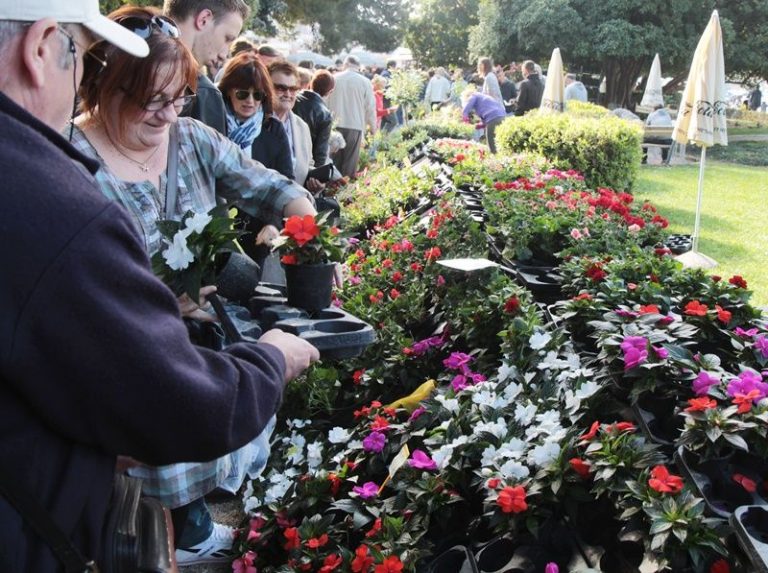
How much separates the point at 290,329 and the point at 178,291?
0.99 feet

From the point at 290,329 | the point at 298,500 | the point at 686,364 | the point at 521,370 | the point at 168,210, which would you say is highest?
the point at 168,210

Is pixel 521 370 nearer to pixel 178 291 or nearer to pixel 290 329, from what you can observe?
pixel 290 329

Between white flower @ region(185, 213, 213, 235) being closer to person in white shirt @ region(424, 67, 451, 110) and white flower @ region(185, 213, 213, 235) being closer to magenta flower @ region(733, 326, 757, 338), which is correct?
magenta flower @ region(733, 326, 757, 338)

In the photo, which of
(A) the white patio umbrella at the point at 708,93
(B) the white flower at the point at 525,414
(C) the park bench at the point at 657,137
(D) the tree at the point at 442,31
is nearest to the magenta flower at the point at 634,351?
(B) the white flower at the point at 525,414

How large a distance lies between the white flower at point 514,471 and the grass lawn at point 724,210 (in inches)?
191

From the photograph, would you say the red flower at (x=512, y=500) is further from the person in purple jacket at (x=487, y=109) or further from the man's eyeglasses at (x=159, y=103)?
the person in purple jacket at (x=487, y=109)

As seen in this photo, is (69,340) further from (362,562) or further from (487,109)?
(487,109)

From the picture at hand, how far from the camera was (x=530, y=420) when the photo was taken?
238 centimetres

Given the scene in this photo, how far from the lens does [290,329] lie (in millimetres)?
2018

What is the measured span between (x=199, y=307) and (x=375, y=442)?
0.91 m

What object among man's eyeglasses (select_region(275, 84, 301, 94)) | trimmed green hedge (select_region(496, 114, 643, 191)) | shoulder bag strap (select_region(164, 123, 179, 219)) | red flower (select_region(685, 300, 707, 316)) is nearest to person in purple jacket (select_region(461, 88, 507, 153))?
trimmed green hedge (select_region(496, 114, 643, 191))

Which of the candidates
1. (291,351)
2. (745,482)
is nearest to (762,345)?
(745,482)

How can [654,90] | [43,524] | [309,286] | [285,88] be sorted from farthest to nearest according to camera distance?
[654,90] < [285,88] < [309,286] < [43,524]

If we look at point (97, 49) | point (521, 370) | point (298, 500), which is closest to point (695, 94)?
point (521, 370)
